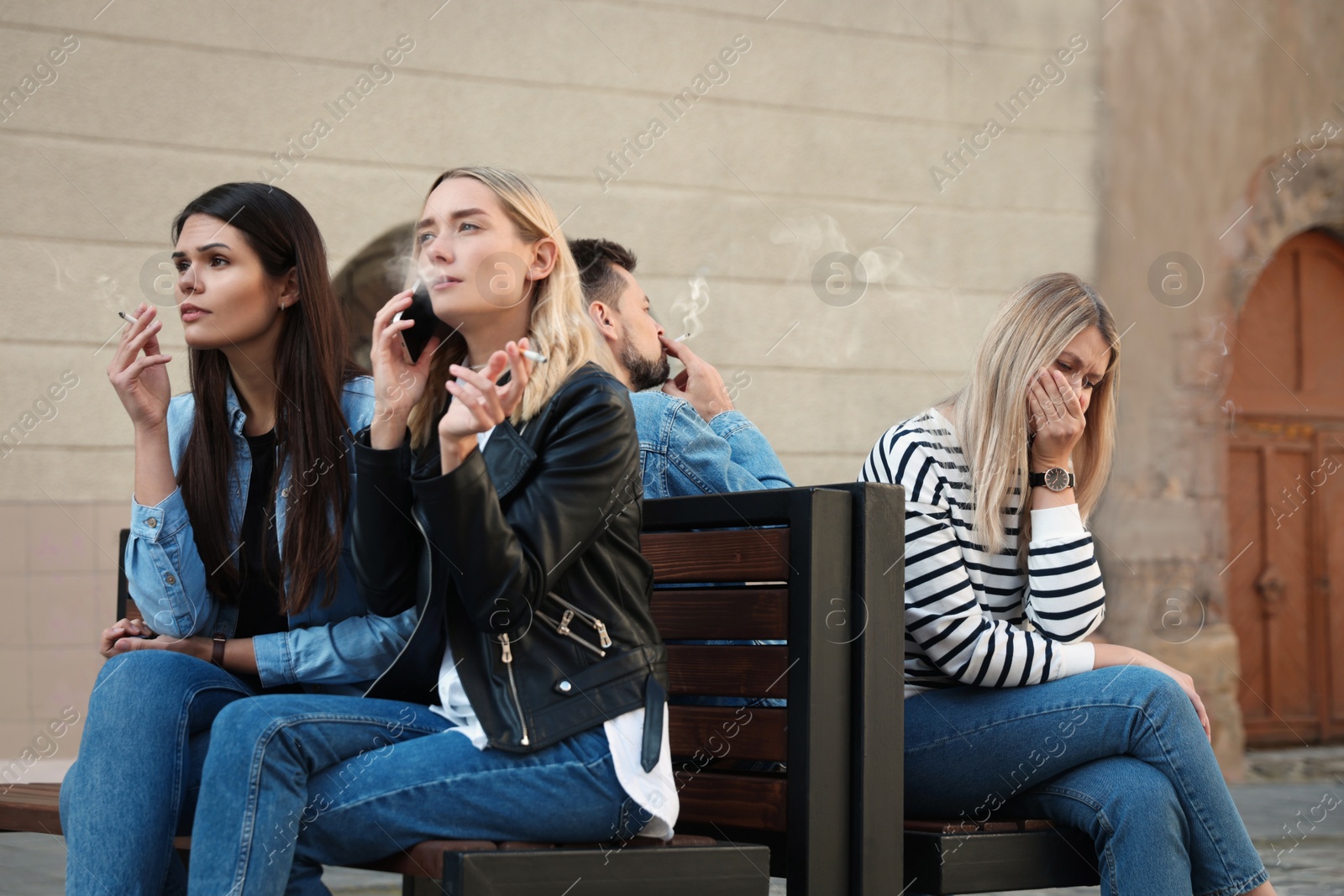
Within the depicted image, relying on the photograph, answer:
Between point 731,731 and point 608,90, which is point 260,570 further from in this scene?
point 608,90

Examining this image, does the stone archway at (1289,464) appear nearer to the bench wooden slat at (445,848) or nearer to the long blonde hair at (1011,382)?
the long blonde hair at (1011,382)

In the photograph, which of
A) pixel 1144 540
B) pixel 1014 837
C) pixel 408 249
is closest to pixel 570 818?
pixel 1014 837

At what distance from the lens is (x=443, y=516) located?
1.97 metres

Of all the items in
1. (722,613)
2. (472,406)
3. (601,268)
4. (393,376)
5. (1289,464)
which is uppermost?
(1289,464)

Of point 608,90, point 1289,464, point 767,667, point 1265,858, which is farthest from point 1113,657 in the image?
point 1289,464

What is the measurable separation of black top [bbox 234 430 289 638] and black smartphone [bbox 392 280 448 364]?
1.49 feet

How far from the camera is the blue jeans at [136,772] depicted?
221 cm

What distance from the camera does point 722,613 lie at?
103 inches

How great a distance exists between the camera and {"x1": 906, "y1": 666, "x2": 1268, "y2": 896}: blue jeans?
2.47m

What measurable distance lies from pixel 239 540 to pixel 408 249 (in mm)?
3871

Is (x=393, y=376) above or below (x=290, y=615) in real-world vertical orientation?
above

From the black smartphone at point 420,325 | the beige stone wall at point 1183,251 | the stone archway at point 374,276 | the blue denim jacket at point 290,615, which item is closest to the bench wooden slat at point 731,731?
the blue denim jacket at point 290,615

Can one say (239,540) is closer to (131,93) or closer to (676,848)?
(676,848)

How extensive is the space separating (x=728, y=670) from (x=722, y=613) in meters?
0.10
